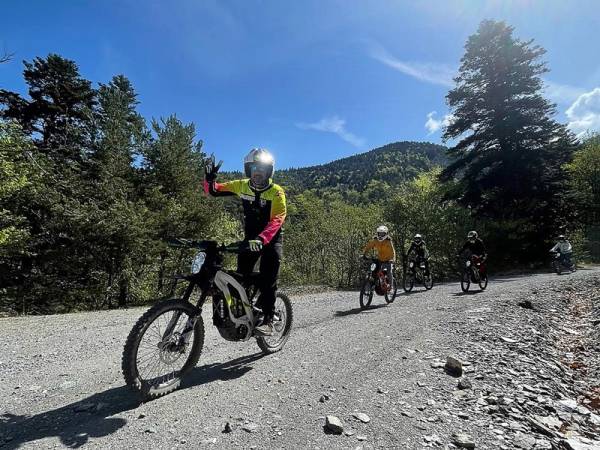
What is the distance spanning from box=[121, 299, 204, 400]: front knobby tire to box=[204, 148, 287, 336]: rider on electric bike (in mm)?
1014

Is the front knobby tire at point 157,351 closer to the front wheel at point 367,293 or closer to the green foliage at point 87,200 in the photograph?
the front wheel at point 367,293

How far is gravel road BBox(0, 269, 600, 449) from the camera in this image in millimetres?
3041

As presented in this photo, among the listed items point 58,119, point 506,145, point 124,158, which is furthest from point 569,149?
point 58,119

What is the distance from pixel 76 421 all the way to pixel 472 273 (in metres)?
14.3

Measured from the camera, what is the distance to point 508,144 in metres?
27.7

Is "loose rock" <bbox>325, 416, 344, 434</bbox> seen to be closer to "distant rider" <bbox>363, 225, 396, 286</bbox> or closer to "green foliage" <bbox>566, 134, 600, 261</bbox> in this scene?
"distant rider" <bbox>363, 225, 396, 286</bbox>

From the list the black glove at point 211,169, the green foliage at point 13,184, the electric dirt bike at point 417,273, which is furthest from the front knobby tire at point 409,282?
the green foliage at point 13,184

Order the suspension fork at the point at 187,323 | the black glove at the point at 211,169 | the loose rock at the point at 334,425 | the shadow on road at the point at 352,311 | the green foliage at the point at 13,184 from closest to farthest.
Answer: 1. the loose rock at the point at 334,425
2. the suspension fork at the point at 187,323
3. the black glove at the point at 211,169
4. the shadow on road at the point at 352,311
5. the green foliage at the point at 13,184

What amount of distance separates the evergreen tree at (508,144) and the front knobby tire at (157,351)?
26.5m

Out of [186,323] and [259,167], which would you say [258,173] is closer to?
[259,167]

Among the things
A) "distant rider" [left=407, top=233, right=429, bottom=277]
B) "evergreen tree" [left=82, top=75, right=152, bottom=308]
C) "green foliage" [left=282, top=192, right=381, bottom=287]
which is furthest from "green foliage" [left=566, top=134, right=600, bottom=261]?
"evergreen tree" [left=82, top=75, right=152, bottom=308]

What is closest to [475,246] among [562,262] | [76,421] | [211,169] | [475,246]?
[475,246]

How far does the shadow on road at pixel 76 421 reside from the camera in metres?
2.98

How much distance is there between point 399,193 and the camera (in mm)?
28000
